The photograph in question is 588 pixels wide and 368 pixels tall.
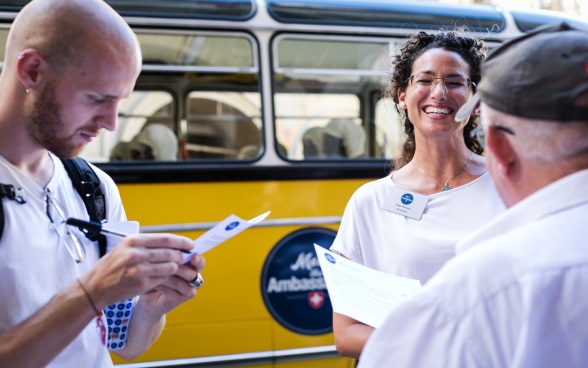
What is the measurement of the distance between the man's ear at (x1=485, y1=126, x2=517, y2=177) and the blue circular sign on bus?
3126 mm

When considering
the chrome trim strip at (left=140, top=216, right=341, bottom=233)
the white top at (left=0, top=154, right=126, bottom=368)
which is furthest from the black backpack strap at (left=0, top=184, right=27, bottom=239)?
the chrome trim strip at (left=140, top=216, right=341, bottom=233)

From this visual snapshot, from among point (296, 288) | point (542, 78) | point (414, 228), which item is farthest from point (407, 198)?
point (296, 288)

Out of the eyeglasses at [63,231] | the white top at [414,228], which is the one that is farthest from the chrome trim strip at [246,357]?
the eyeglasses at [63,231]

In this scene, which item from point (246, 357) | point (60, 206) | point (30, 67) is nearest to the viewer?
point (30, 67)

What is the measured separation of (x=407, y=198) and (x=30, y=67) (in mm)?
1213

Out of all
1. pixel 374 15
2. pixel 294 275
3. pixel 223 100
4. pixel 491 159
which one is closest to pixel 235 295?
pixel 294 275

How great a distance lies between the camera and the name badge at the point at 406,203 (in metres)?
2.05

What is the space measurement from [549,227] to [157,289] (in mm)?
1123

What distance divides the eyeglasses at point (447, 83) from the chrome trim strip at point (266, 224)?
2.15m

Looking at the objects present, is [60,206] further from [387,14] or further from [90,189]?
[387,14]

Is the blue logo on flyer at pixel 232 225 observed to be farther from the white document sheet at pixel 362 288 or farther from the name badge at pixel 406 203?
the name badge at pixel 406 203

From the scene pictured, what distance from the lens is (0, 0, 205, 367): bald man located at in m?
1.41

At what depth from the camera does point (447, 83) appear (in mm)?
2176

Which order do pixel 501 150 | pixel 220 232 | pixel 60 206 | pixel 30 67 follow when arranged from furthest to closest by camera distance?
1. pixel 60 206
2. pixel 30 67
3. pixel 220 232
4. pixel 501 150
